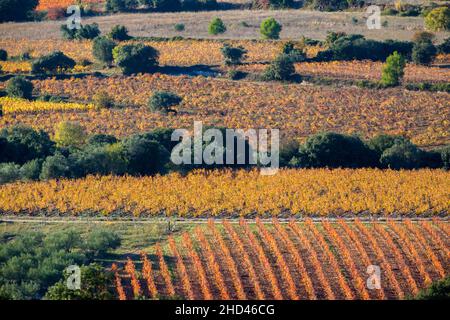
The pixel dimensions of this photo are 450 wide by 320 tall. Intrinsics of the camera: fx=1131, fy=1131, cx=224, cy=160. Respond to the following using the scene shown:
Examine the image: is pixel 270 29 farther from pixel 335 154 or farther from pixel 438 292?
pixel 438 292

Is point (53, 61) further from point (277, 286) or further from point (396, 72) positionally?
point (277, 286)

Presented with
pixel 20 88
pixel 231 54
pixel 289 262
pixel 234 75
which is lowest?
pixel 234 75

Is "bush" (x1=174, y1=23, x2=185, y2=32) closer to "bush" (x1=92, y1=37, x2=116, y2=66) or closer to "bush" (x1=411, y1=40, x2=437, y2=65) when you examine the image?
"bush" (x1=92, y1=37, x2=116, y2=66)

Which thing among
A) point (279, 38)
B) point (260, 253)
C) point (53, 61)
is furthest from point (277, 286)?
point (279, 38)

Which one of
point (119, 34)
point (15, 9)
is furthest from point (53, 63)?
point (15, 9)

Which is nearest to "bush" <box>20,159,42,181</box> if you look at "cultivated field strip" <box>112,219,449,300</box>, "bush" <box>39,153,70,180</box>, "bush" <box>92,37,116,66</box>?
"bush" <box>39,153,70,180</box>
